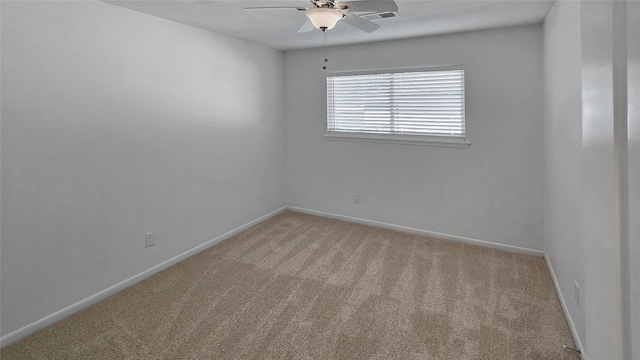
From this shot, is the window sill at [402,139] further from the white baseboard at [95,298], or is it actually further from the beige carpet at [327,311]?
A: the white baseboard at [95,298]

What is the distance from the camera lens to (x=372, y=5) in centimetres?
214

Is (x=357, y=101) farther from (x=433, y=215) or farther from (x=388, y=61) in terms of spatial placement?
(x=433, y=215)

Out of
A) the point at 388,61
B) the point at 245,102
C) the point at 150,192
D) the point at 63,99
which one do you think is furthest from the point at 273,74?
the point at 63,99

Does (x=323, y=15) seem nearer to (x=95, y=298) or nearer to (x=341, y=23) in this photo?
(x=341, y=23)

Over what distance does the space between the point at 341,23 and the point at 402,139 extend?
1560 mm

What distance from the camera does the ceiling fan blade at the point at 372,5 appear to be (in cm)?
211

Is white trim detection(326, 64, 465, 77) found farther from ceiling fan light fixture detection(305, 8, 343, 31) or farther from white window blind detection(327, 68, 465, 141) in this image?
ceiling fan light fixture detection(305, 8, 343, 31)

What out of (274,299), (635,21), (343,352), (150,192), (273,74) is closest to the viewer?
(635,21)

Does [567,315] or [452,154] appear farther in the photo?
[452,154]

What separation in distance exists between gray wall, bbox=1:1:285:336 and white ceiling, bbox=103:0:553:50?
0.27 metres

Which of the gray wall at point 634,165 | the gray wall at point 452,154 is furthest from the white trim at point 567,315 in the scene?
the gray wall at point 634,165

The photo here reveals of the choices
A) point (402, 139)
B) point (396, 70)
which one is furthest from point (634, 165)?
point (396, 70)

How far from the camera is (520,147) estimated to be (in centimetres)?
363

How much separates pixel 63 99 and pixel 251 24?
175 centimetres
